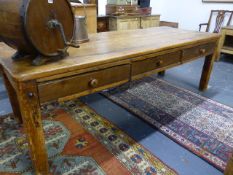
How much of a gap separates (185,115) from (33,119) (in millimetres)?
1281

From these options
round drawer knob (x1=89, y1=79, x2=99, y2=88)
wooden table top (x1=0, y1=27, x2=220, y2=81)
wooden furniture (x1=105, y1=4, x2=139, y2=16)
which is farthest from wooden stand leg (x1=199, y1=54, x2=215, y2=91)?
wooden furniture (x1=105, y1=4, x2=139, y2=16)

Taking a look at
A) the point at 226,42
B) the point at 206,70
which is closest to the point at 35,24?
the point at 206,70

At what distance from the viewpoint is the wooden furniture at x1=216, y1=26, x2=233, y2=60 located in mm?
2994

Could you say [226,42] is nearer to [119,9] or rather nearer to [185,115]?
[119,9]

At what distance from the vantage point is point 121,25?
3.60 metres

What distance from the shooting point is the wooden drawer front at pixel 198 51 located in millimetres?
1603

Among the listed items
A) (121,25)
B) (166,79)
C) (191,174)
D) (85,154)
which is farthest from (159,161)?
(121,25)

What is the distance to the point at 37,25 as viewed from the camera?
2.82 ft

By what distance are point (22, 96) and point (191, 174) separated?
3.31ft

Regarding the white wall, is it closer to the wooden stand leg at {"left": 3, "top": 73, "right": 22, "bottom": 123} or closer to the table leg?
the wooden stand leg at {"left": 3, "top": 73, "right": 22, "bottom": 123}

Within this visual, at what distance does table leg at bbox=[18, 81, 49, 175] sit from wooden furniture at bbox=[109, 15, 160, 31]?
291 centimetres

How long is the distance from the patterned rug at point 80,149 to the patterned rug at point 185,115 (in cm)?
31

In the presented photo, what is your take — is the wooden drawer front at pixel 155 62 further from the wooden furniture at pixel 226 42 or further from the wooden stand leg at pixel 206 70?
the wooden furniture at pixel 226 42

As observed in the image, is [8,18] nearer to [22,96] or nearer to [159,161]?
[22,96]
